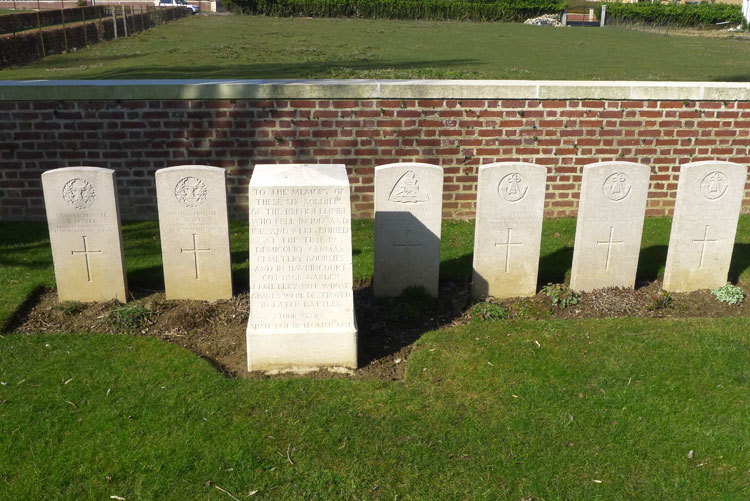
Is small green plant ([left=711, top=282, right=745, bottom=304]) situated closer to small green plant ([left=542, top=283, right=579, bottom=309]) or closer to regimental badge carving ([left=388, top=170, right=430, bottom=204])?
small green plant ([left=542, top=283, right=579, bottom=309])

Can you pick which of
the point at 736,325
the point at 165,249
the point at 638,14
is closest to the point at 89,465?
the point at 165,249

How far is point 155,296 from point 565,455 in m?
3.86

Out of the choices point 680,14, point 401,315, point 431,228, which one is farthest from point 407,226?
A: point 680,14

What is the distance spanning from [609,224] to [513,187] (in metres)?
0.93

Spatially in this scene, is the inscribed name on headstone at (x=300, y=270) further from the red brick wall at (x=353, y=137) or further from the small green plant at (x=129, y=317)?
the red brick wall at (x=353, y=137)

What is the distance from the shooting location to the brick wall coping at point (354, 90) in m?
7.89

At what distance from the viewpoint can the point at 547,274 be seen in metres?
6.80

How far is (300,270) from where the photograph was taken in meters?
4.93

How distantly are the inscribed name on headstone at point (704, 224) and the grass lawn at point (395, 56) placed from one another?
360 inches

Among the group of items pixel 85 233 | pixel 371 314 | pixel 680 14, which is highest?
pixel 680 14

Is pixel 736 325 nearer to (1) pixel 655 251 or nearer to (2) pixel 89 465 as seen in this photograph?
(1) pixel 655 251

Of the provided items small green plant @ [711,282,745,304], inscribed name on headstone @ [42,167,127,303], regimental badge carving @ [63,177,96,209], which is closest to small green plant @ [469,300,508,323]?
small green plant @ [711,282,745,304]

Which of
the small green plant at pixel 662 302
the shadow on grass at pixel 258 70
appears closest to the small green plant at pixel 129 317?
the small green plant at pixel 662 302

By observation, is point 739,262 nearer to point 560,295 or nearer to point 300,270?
point 560,295
